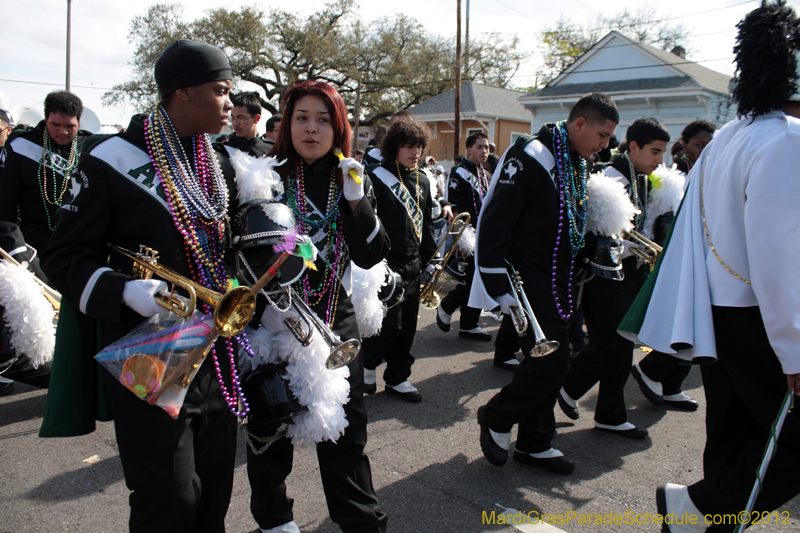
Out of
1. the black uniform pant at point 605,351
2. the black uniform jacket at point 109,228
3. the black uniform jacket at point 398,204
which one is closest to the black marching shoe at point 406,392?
the black uniform jacket at point 398,204

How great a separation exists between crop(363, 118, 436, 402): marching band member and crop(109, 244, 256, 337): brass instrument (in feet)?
8.57

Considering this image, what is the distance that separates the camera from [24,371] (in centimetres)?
420

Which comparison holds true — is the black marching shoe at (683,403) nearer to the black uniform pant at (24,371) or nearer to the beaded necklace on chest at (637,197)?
the beaded necklace on chest at (637,197)

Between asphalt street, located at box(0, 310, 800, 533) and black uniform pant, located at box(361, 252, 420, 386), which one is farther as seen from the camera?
black uniform pant, located at box(361, 252, 420, 386)

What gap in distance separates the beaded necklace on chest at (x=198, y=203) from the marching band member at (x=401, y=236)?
94.3 inches

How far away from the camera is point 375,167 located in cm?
488

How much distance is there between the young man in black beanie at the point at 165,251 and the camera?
1853mm

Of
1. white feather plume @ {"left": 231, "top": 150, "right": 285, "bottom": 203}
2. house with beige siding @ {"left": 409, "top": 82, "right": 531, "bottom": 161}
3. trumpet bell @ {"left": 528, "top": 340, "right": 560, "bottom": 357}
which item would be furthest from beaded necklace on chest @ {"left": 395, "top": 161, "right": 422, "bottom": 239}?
house with beige siding @ {"left": 409, "top": 82, "right": 531, "bottom": 161}

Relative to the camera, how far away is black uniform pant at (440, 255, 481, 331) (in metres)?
6.11

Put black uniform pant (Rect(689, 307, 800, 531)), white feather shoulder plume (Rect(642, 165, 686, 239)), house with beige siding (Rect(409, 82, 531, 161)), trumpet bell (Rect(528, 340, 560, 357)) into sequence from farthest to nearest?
house with beige siding (Rect(409, 82, 531, 161)), white feather shoulder plume (Rect(642, 165, 686, 239)), trumpet bell (Rect(528, 340, 560, 357)), black uniform pant (Rect(689, 307, 800, 531))

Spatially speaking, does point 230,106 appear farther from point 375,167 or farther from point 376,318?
point 375,167

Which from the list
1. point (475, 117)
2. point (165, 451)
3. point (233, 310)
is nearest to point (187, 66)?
point (233, 310)

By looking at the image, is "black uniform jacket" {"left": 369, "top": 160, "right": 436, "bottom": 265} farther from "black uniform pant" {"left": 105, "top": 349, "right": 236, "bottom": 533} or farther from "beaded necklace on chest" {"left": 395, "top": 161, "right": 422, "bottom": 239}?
"black uniform pant" {"left": 105, "top": 349, "right": 236, "bottom": 533}

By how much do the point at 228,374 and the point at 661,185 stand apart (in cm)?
372
